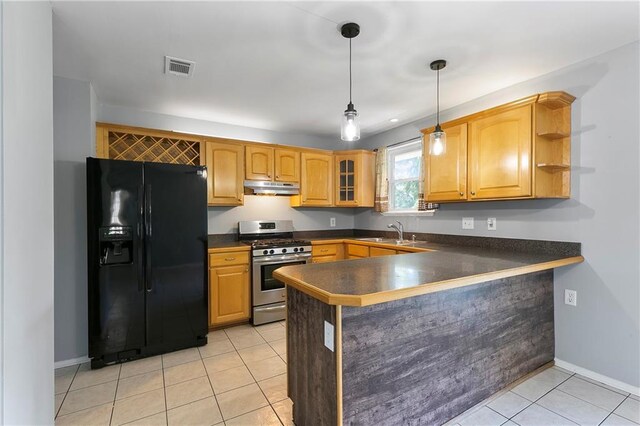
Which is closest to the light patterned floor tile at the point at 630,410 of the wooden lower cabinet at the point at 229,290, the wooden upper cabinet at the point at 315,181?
the wooden lower cabinet at the point at 229,290

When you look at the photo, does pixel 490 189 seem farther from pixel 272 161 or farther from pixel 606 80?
pixel 272 161

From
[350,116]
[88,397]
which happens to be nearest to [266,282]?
[88,397]

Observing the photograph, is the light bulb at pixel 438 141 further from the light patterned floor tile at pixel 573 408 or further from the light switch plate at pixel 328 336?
the light patterned floor tile at pixel 573 408

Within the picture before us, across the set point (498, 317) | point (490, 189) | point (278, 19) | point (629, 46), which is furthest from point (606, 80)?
point (278, 19)

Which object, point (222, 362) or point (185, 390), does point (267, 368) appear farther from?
point (185, 390)

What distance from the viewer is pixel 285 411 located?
1.87m

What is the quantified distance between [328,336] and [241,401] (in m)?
1.07

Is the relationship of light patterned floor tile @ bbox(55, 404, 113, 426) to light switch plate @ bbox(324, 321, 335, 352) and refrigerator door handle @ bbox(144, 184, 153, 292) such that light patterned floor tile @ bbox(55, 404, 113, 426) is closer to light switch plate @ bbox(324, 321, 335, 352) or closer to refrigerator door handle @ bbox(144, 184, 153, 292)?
refrigerator door handle @ bbox(144, 184, 153, 292)

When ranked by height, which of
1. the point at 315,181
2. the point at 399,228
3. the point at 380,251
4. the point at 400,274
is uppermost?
the point at 315,181

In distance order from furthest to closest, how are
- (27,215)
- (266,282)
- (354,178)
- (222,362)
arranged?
(354,178), (266,282), (222,362), (27,215)

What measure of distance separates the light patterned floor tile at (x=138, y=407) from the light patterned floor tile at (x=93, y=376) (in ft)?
1.31

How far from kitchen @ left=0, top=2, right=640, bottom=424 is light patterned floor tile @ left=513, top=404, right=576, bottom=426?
2 centimetres

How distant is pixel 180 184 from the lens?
2.75 meters

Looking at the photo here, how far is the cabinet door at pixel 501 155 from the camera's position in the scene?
2301 millimetres
